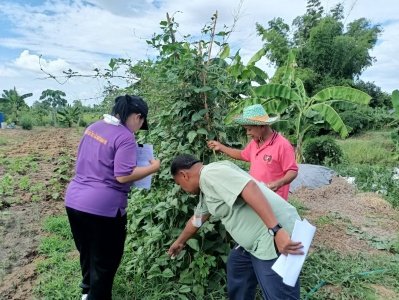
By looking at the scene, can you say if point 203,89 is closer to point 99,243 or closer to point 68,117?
point 99,243

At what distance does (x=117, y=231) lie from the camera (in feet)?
8.69

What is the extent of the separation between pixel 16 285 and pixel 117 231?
1.74 metres

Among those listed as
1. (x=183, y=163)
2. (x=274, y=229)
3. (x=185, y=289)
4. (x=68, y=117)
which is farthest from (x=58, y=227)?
(x=68, y=117)

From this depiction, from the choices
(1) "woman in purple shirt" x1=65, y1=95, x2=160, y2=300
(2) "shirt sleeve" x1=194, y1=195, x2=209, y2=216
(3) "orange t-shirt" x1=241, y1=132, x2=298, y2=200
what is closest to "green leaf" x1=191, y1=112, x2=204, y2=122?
(1) "woman in purple shirt" x1=65, y1=95, x2=160, y2=300

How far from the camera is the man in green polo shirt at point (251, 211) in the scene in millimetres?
1932

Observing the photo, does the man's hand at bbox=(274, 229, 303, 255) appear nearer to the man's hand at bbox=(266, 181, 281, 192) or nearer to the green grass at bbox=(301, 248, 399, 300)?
the man's hand at bbox=(266, 181, 281, 192)

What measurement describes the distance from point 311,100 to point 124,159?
750 cm

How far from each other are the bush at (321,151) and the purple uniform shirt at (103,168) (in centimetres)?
911

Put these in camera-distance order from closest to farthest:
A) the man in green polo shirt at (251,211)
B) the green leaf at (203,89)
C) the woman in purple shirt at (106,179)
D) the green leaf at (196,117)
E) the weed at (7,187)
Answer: the man in green polo shirt at (251,211), the woman in purple shirt at (106,179), the green leaf at (203,89), the green leaf at (196,117), the weed at (7,187)

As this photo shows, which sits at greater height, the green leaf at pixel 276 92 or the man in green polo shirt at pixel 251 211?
the green leaf at pixel 276 92

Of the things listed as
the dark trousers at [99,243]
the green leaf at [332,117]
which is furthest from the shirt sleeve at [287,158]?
the green leaf at [332,117]

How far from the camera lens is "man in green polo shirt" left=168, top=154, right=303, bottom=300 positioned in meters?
1.93

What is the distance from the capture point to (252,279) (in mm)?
2482

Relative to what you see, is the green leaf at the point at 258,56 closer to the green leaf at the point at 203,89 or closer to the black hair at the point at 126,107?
the green leaf at the point at 203,89
